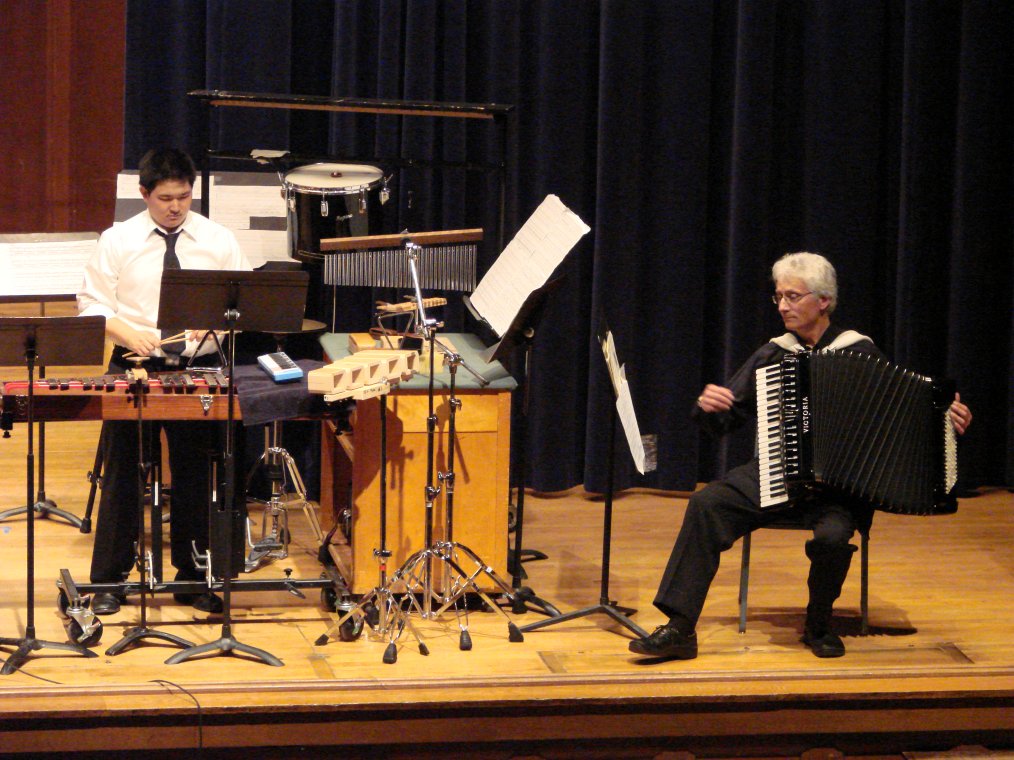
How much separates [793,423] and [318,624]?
5.17 feet

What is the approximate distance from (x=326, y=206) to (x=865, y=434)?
200cm

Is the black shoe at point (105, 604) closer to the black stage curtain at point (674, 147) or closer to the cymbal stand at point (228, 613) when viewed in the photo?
the cymbal stand at point (228, 613)

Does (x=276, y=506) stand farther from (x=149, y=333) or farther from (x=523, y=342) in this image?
(x=523, y=342)

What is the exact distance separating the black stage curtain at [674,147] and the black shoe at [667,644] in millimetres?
1795

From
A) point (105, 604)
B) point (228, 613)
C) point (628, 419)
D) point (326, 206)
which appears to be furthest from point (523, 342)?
point (105, 604)

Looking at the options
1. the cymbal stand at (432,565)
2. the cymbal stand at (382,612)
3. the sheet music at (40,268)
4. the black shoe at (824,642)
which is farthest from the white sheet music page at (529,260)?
the sheet music at (40,268)

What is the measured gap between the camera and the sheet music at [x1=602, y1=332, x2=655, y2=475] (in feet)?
12.1

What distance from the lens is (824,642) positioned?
396 centimetres

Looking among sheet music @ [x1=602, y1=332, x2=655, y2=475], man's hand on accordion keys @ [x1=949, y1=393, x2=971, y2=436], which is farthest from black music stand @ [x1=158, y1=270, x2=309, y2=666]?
man's hand on accordion keys @ [x1=949, y1=393, x2=971, y2=436]

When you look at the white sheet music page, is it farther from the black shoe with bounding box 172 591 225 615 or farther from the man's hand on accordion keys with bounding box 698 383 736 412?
the black shoe with bounding box 172 591 225 615

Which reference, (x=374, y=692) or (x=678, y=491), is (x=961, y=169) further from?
(x=374, y=692)

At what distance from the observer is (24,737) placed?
338 centimetres

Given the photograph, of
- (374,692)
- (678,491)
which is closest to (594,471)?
(678,491)

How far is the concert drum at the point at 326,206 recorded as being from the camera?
4.62 meters
